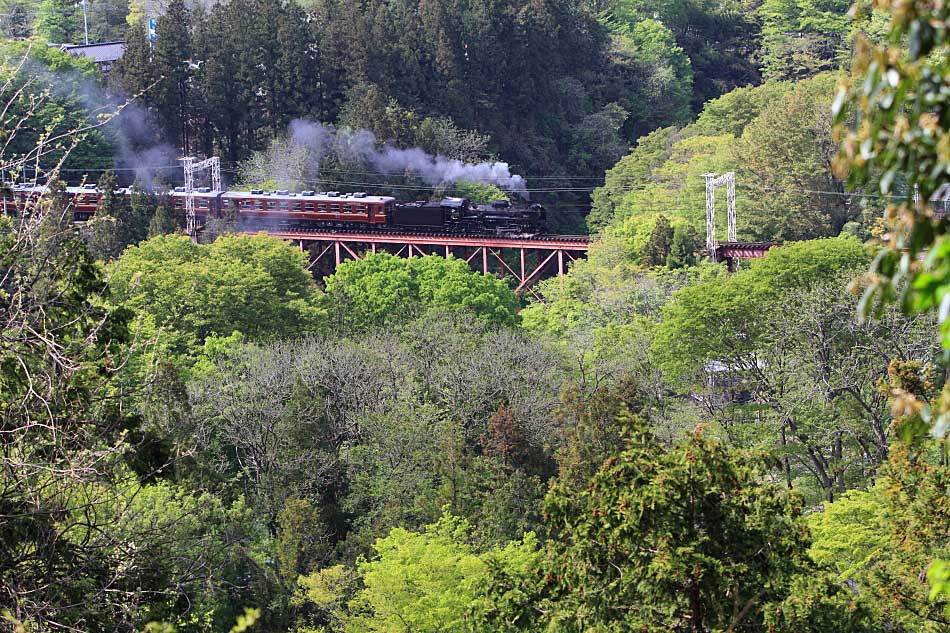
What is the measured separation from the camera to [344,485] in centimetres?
2858

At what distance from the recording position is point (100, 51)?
7538 cm

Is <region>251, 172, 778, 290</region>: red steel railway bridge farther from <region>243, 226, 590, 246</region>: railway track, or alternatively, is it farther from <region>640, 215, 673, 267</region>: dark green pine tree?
<region>640, 215, 673, 267</region>: dark green pine tree

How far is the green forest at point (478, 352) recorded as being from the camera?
30.5 ft

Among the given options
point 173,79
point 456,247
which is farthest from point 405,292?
point 173,79

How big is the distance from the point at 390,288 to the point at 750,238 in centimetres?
1555

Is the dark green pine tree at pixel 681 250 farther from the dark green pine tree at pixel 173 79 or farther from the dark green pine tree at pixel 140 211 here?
the dark green pine tree at pixel 173 79

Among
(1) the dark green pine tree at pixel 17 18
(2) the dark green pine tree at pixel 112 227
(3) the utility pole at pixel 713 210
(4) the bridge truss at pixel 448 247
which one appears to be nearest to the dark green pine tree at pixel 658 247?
(3) the utility pole at pixel 713 210

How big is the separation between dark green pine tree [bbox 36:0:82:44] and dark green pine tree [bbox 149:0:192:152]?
1695cm

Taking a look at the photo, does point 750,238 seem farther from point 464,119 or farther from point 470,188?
point 464,119

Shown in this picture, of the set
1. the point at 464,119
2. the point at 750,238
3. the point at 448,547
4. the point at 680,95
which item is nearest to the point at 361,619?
the point at 448,547

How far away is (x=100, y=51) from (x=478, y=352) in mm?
50025

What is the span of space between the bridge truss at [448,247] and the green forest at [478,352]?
1596 mm

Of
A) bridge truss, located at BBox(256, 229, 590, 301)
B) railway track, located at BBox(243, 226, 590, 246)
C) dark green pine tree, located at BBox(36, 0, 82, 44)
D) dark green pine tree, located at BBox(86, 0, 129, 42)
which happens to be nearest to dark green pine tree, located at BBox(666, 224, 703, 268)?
bridge truss, located at BBox(256, 229, 590, 301)

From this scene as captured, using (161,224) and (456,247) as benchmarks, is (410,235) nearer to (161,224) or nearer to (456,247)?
(456,247)
